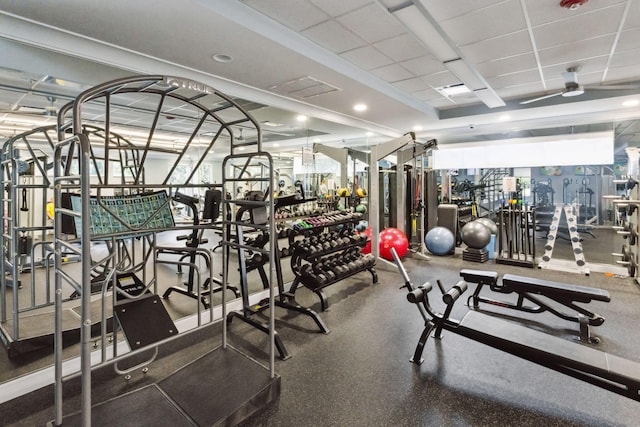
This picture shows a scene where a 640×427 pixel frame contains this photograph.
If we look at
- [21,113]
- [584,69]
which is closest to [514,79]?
[584,69]

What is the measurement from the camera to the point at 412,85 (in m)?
4.96

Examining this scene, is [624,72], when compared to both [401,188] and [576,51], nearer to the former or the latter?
[576,51]

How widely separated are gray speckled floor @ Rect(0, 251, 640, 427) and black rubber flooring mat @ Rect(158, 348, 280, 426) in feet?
0.41

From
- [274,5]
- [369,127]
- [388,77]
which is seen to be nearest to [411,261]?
[369,127]

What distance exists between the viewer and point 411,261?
20.7 ft

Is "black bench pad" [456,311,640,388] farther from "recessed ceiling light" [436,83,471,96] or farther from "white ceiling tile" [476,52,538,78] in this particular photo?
"recessed ceiling light" [436,83,471,96]

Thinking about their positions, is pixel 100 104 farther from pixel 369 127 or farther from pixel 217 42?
pixel 369 127

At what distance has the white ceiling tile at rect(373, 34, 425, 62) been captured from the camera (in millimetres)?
3459

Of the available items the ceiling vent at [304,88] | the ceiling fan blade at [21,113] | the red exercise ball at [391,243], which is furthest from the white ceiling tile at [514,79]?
the ceiling fan blade at [21,113]

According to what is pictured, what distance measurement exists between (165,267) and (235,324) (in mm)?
2609

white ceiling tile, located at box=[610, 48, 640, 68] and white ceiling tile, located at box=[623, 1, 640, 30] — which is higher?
white ceiling tile, located at box=[610, 48, 640, 68]

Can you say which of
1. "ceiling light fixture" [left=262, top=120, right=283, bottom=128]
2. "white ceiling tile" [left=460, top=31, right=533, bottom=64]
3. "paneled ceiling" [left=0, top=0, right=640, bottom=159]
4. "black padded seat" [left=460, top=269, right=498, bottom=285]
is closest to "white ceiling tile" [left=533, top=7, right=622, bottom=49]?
"paneled ceiling" [left=0, top=0, right=640, bottom=159]

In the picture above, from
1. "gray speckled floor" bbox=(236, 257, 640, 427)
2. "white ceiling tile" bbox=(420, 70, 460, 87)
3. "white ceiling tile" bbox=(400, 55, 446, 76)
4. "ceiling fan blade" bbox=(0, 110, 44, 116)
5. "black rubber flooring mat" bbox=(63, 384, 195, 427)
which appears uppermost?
"white ceiling tile" bbox=(420, 70, 460, 87)

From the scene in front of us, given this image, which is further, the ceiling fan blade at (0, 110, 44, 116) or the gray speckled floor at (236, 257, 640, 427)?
the ceiling fan blade at (0, 110, 44, 116)
